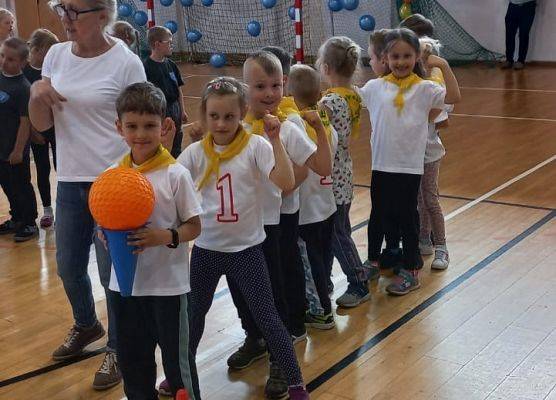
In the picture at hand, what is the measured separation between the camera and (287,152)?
9.61ft

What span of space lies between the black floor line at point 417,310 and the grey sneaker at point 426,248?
31 centimetres

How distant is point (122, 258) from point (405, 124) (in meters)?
1.92

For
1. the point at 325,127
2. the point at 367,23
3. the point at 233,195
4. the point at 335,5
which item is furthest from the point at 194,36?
the point at 233,195

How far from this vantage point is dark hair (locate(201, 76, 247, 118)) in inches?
105

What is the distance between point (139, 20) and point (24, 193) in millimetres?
7850

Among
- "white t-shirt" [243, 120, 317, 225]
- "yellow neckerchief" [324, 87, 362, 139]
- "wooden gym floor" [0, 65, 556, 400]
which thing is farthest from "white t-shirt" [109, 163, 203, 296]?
"yellow neckerchief" [324, 87, 362, 139]

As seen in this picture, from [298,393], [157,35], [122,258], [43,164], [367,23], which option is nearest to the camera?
[122,258]

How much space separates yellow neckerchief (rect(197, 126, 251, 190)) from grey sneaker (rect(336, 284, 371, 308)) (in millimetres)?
1382

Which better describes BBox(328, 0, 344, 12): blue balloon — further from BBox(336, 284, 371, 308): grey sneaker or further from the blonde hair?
BBox(336, 284, 371, 308): grey sneaker

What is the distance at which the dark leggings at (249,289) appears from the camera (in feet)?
9.12

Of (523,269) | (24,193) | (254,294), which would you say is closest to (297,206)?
(254,294)

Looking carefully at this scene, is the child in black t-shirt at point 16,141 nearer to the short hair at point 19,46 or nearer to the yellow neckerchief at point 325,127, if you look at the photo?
the short hair at point 19,46

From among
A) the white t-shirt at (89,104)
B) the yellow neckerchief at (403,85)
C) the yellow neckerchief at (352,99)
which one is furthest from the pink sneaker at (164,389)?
the yellow neckerchief at (403,85)

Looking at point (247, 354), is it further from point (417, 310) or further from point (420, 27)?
point (420, 27)
